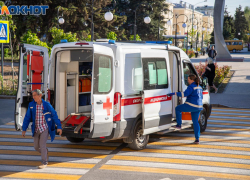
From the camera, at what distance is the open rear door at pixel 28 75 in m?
8.47

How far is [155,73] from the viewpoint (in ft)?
30.8

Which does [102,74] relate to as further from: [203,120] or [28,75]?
[203,120]

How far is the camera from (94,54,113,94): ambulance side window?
26.5 ft

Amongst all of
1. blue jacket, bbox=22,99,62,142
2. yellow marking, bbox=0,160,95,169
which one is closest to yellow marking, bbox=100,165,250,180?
yellow marking, bbox=0,160,95,169

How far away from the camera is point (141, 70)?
8969 mm

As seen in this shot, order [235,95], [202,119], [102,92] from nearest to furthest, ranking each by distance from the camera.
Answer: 1. [102,92]
2. [202,119]
3. [235,95]

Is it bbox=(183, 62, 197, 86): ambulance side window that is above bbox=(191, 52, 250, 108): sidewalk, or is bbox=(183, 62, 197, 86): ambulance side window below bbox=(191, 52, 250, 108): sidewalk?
above

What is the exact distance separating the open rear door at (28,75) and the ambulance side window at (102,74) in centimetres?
160

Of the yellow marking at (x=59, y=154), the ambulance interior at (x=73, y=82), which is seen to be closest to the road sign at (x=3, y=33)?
the ambulance interior at (x=73, y=82)

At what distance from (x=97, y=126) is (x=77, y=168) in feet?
2.95

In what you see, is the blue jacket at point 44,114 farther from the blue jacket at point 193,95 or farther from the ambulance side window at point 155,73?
the blue jacket at point 193,95

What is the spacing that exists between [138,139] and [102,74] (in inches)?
73.3

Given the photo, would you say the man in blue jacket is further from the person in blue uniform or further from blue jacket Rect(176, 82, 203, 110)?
blue jacket Rect(176, 82, 203, 110)

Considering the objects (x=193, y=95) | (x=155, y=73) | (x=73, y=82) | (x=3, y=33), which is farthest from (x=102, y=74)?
(x=3, y=33)
